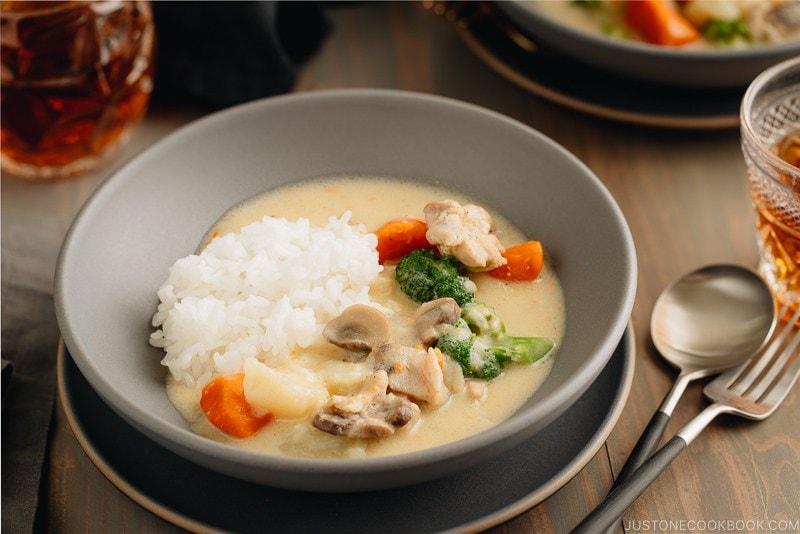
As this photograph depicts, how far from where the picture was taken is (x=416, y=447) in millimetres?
2615

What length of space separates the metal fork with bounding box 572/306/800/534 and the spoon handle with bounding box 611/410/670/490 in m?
0.05

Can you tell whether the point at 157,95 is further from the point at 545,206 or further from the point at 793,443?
the point at 793,443

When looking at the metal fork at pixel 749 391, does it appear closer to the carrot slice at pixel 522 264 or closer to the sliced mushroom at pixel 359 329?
the carrot slice at pixel 522 264

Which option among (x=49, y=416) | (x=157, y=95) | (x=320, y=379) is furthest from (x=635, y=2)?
(x=49, y=416)

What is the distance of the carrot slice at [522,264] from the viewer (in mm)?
3197

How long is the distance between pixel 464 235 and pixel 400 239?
31cm

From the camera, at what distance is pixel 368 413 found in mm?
2602

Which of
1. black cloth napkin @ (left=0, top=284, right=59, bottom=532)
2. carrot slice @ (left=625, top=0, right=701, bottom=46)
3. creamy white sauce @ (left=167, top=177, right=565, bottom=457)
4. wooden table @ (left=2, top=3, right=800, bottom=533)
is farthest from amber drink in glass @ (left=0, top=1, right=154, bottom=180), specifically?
carrot slice @ (left=625, top=0, right=701, bottom=46)

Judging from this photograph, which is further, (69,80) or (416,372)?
(69,80)

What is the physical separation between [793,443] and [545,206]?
3.76ft

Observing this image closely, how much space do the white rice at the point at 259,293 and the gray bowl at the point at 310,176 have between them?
126mm

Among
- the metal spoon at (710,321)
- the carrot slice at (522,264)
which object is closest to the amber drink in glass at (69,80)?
the carrot slice at (522,264)

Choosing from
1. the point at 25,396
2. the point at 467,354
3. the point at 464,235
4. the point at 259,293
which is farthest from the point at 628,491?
the point at 25,396

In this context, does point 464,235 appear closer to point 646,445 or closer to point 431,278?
point 431,278
